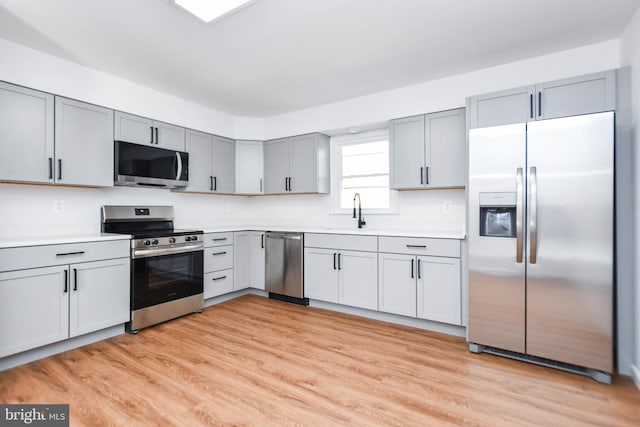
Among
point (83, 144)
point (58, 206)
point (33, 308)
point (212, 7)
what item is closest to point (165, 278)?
point (33, 308)

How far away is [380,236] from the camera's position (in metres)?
3.35

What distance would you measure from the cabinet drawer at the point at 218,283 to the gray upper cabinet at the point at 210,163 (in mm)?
1096

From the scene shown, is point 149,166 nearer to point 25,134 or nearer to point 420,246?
point 25,134

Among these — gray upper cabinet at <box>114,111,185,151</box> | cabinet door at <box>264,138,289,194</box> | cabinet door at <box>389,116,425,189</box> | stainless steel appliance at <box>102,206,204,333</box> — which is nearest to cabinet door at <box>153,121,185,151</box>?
gray upper cabinet at <box>114,111,185,151</box>

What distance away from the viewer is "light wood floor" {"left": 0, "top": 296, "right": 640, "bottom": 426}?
181cm

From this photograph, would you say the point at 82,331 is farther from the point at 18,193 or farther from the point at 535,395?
the point at 535,395

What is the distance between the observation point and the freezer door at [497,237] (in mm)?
2439

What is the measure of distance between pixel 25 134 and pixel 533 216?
4.13 m

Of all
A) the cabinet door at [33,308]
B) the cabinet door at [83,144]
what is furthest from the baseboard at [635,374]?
the cabinet door at [83,144]

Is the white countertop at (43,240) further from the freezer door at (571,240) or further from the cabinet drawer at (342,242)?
the freezer door at (571,240)

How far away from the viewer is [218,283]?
3.96 meters

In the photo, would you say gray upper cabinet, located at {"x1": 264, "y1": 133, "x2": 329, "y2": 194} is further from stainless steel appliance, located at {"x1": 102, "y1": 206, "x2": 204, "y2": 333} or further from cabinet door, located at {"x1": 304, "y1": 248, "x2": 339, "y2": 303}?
stainless steel appliance, located at {"x1": 102, "y1": 206, "x2": 204, "y2": 333}

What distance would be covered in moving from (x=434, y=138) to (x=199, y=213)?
10.4 ft

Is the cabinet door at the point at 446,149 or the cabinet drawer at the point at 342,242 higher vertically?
the cabinet door at the point at 446,149
